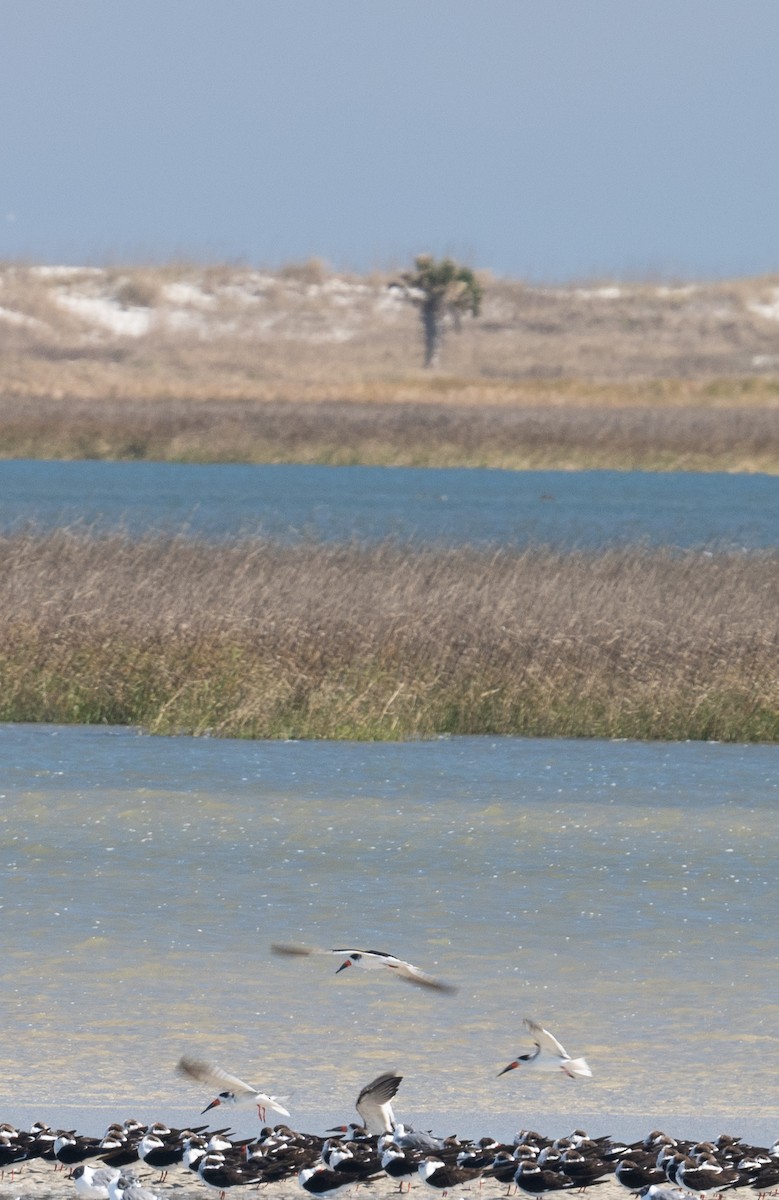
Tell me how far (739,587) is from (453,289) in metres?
82.4

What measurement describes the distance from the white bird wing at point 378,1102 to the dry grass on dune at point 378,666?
333 inches

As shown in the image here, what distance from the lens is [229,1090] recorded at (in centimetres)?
653

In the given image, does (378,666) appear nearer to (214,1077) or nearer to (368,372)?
(214,1077)

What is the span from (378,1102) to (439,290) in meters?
94.5

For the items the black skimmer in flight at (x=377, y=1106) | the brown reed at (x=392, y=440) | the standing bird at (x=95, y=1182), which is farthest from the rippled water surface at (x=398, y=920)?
the brown reed at (x=392, y=440)

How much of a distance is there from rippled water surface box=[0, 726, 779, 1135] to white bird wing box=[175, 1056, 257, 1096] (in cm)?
20

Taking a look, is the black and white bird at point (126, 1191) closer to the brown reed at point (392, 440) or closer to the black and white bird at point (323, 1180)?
the black and white bird at point (323, 1180)

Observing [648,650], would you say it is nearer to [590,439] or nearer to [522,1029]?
[522,1029]

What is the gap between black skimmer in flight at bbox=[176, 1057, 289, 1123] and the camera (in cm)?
636

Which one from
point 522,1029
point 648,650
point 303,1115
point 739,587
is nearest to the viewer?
point 303,1115

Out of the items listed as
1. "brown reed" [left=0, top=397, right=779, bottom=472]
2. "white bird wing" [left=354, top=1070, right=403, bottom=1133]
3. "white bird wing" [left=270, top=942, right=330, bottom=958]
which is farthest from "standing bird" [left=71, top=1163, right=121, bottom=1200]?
"brown reed" [left=0, top=397, right=779, bottom=472]

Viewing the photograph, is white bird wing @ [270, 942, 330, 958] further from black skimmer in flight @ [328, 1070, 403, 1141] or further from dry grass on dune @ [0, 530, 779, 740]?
dry grass on dune @ [0, 530, 779, 740]

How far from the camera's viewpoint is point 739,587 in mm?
19344

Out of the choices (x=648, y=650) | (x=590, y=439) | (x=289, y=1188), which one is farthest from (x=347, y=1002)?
(x=590, y=439)
